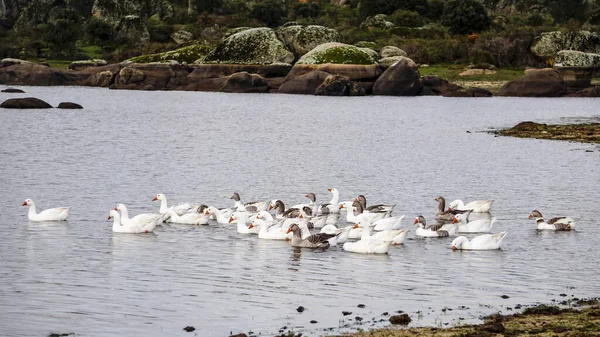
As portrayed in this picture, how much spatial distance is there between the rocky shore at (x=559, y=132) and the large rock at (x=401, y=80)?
29.7 m

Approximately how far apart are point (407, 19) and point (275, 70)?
34.7 m

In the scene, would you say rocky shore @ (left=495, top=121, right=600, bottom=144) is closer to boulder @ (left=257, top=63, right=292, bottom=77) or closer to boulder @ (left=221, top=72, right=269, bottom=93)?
boulder @ (left=221, top=72, right=269, bottom=93)

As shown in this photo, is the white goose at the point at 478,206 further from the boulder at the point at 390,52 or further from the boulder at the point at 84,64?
the boulder at the point at 84,64

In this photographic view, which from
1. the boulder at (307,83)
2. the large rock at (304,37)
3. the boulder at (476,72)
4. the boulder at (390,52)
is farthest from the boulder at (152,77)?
the boulder at (476,72)

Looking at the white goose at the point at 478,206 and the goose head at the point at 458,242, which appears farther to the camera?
the white goose at the point at 478,206

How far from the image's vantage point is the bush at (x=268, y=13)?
416ft

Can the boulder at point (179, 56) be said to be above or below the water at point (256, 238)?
above

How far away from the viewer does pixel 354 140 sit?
54.2 meters

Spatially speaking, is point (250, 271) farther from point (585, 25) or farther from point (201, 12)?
point (201, 12)

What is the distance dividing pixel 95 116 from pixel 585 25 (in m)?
71.6

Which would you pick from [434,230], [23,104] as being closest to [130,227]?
[434,230]

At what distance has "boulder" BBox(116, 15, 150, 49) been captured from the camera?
4525 inches

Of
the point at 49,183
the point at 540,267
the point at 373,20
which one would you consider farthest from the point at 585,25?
the point at 540,267

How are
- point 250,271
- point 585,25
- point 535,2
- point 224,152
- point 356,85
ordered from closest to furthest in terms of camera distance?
point 250,271 → point 224,152 → point 356,85 → point 585,25 → point 535,2
